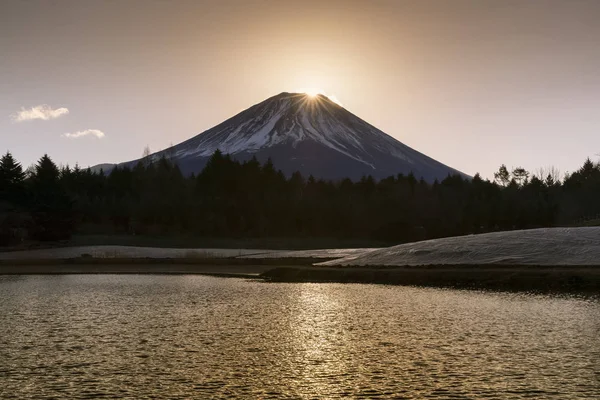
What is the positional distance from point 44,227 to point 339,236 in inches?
2237

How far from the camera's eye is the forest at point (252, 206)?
111438 mm

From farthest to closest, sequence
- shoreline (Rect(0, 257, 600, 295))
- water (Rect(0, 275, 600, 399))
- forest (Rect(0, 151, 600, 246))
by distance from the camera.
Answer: forest (Rect(0, 151, 600, 246)) → shoreline (Rect(0, 257, 600, 295)) → water (Rect(0, 275, 600, 399))

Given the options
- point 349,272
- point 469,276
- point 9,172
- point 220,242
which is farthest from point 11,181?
point 469,276

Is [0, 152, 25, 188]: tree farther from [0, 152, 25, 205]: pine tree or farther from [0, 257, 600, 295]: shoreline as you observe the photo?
[0, 257, 600, 295]: shoreline

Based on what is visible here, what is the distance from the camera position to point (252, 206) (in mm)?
128625

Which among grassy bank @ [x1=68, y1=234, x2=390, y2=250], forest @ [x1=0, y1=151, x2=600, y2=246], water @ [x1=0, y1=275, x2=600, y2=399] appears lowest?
water @ [x1=0, y1=275, x2=600, y2=399]

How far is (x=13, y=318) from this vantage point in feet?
90.3

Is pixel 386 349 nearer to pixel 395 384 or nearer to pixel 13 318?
pixel 395 384

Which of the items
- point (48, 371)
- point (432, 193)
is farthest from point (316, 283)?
point (432, 193)

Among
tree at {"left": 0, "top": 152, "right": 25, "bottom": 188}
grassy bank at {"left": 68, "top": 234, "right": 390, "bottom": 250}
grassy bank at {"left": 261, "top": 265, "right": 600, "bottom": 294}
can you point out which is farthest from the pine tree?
grassy bank at {"left": 261, "top": 265, "right": 600, "bottom": 294}

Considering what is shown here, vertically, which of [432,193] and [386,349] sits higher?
[432,193]

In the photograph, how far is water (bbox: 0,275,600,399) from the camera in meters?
15.7

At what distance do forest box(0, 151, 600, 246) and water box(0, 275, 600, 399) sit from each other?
76.3m

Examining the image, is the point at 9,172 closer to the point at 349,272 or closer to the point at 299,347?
the point at 349,272
